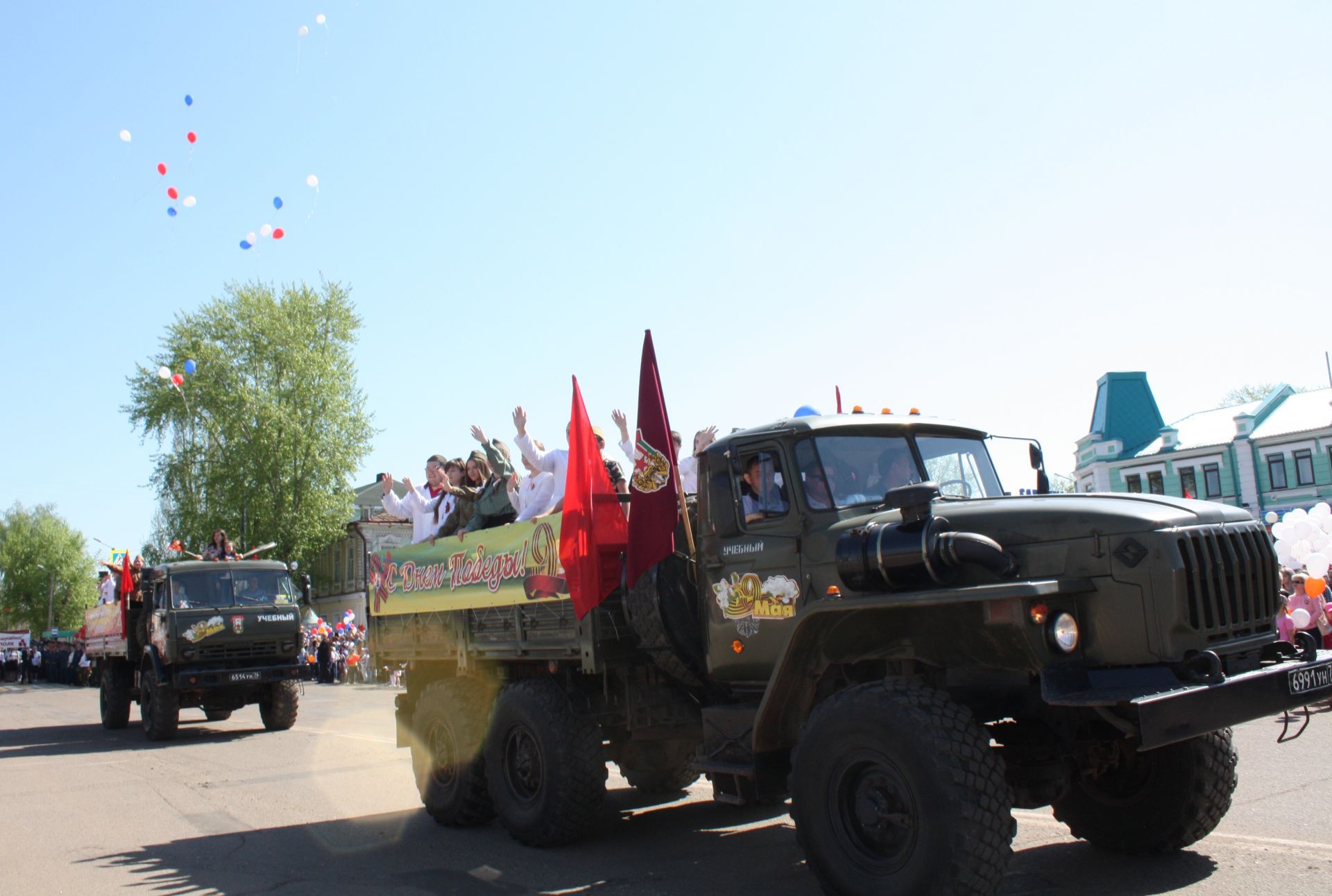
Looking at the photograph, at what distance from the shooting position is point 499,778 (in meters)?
7.19

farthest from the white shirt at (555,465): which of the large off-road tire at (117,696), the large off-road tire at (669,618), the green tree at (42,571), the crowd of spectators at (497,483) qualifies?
the green tree at (42,571)

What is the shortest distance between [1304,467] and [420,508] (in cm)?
4019

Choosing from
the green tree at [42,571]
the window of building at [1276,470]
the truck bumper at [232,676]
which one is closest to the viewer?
the truck bumper at [232,676]

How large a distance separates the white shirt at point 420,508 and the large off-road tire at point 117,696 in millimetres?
10056

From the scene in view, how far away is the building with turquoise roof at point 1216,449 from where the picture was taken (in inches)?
1558

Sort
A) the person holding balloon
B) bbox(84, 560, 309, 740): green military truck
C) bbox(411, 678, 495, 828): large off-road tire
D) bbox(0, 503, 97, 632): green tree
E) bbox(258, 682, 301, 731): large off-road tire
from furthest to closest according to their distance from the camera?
bbox(0, 503, 97, 632): green tree < bbox(258, 682, 301, 731): large off-road tire < bbox(84, 560, 309, 740): green military truck < the person holding balloon < bbox(411, 678, 495, 828): large off-road tire

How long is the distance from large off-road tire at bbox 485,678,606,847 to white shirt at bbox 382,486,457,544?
7.77 feet

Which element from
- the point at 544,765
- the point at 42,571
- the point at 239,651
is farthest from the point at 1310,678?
the point at 42,571

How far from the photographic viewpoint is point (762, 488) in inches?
231

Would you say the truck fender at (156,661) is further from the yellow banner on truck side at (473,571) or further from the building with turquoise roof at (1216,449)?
the building with turquoise roof at (1216,449)

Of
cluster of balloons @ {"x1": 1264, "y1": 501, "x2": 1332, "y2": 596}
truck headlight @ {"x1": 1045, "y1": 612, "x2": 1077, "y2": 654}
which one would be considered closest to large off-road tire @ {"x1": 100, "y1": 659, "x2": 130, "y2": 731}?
truck headlight @ {"x1": 1045, "y1": 612, "x2": 1077, "y2": 654}

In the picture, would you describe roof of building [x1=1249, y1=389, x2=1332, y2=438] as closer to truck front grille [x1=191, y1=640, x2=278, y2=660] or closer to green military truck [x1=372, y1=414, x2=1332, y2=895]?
truck front grille [x1=191, y1=640, x2=278, y2=660]

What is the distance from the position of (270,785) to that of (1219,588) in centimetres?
904

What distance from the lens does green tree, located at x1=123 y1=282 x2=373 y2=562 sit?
42125 millimetres
